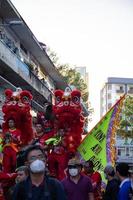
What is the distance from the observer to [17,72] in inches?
1216

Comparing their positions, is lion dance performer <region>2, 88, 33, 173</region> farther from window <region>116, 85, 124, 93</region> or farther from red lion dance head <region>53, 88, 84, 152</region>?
window <region>116, 85, 124, 93</region>

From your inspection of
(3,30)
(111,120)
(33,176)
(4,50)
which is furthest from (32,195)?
(3,30)

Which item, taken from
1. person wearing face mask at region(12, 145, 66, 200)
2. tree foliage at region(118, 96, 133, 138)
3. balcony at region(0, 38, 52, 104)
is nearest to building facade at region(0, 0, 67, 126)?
balcony at region(0, 38, 52, 104)


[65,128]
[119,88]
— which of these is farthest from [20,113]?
[119,88]

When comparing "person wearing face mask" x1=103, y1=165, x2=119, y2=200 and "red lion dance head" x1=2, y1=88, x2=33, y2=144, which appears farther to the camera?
"red lion dance head" x1=2, y1=88, x2=33, y2=144

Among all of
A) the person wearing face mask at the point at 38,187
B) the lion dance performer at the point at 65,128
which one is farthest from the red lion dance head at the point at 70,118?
the person wearing face mask at the point at 38,187

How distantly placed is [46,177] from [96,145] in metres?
6.17

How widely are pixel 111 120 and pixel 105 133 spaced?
330 mm

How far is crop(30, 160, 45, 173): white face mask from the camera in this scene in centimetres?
556

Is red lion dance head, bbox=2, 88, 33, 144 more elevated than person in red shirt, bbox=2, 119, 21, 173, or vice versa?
red lion dance head, bbox=2, 88, 33, 144

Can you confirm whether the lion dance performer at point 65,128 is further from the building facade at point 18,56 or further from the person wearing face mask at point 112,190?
the building facade at point 18,56

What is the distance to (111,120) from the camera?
39.8 ft

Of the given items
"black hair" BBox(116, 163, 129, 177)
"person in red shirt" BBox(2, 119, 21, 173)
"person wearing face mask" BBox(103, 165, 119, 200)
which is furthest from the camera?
"person in red shirt" BBox(2, 119, 21, 173)

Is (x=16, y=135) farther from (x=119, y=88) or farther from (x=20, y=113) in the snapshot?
(x=119, y=88)
